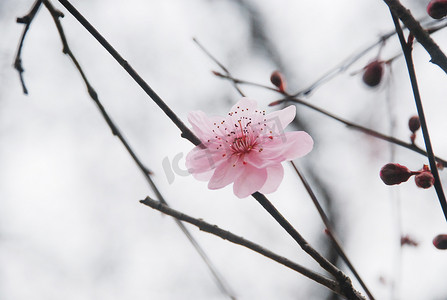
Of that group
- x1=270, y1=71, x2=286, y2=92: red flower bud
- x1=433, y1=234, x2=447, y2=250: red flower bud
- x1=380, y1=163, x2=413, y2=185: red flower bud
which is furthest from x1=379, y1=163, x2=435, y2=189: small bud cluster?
x1=270, y1=71, x2=286, y2=92: red flower bud

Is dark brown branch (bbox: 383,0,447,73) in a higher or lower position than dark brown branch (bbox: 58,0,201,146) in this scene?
higher

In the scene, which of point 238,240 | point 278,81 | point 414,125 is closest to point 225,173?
point 238,240

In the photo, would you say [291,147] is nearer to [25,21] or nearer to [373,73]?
[373,73]

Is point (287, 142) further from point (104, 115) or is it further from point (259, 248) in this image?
point (104, 115)

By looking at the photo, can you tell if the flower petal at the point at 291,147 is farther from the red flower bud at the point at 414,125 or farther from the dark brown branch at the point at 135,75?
the red flower bud at the point at 414,125

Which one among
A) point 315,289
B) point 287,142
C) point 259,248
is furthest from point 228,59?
point 259,248

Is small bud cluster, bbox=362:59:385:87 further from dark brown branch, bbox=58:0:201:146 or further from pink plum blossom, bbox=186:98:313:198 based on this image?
dark brown branch, bbox=58:0:201:146

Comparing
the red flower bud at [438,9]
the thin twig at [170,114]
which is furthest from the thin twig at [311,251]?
the red flower bud at [438,9]

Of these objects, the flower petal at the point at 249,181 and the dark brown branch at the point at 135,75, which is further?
the flower petal at the point at 249,181
